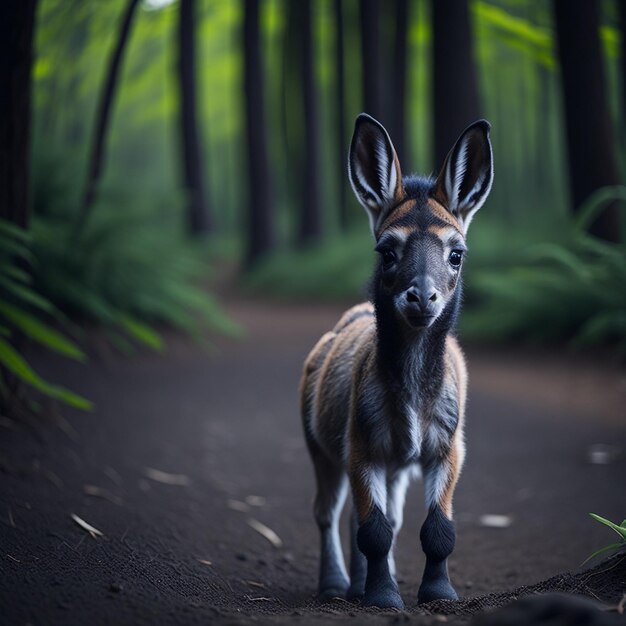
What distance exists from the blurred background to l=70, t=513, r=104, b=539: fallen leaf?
3.81ft

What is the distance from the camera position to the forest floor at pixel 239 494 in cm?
394

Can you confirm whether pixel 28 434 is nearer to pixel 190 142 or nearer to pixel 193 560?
pixel 193 560

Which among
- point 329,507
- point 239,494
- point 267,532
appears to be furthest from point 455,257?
point 239,494

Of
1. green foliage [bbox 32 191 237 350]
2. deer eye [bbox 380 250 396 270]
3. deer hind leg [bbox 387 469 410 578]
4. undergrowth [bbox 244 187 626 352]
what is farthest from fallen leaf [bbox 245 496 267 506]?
deer eye [bbox 380 250 396 270]

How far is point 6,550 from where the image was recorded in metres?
4.18

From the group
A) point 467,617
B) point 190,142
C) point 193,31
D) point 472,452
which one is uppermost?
point 193,31

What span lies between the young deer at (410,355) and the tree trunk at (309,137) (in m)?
19.6

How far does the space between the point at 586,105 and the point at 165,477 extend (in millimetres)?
8208

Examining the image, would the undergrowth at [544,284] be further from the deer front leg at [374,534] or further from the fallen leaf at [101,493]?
the fallen leaf at [101,493]

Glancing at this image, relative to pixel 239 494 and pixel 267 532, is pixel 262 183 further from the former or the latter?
pixel 267 532

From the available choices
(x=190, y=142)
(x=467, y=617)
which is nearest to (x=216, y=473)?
(x=467, y=617)

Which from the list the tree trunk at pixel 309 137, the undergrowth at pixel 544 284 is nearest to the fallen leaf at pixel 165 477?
the undergrowth at pixel 544 284

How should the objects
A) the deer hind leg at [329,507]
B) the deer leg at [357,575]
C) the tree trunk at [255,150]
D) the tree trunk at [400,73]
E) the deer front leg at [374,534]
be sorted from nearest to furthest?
the deer front leg at [374,534] < the deer leg at [357,575] < the deer hind leg at [329,507] < the tree trunk at [255,150] < the tree trunk at [400,73]

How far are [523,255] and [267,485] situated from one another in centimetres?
853
